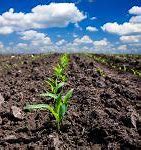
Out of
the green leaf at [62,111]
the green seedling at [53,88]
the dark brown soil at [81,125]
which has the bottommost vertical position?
the dark brown soil at [81,125]

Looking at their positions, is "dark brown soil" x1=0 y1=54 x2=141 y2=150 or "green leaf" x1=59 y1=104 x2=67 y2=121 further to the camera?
"green leaf" x1=59 y1=104 x2=67 y2=121

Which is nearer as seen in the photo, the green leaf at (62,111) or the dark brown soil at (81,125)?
the dark brown soil at (81,125)

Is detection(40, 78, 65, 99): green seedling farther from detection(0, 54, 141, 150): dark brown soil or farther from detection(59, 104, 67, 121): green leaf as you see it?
detection(0, 54, 141, 150): dark brown soil

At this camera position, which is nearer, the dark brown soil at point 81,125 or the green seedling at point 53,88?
the dark brown soil at point 81,125

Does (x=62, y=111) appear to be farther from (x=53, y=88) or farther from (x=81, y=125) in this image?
(x=53, y=88)

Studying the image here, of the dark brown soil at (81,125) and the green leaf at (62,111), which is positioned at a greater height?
the green leaf at (62,111)

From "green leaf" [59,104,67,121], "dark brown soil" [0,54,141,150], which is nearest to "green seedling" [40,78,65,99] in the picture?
"green leaf" [59,104,67,121]

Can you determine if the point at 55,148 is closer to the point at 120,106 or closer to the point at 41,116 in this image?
the point at 41,116

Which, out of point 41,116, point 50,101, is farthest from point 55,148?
point 50,101

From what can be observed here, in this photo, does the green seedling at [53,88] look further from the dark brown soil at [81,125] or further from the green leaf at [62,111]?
the dark brown soil at [81,125]

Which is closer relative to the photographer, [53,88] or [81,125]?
[81,125]

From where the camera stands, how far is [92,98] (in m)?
6.77

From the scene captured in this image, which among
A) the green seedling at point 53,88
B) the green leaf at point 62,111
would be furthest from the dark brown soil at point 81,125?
the green seedling at point 53,88

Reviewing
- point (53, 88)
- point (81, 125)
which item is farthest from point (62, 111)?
point (53, 88)
